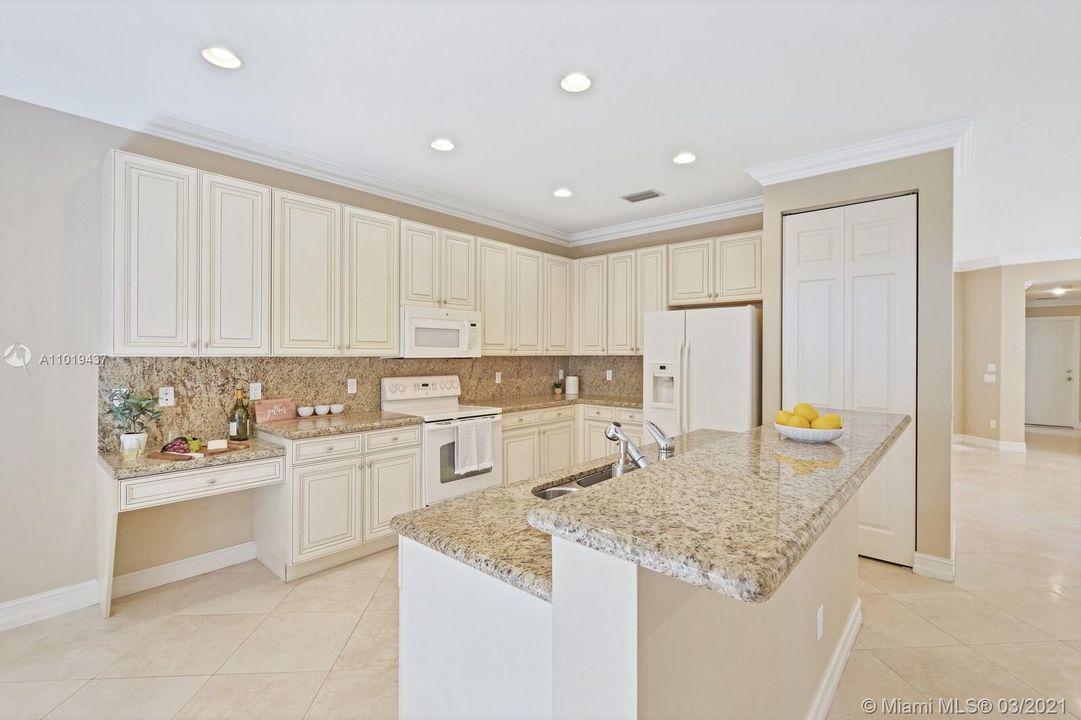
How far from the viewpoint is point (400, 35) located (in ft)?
6.81

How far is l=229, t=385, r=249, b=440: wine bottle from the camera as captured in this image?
120 inches

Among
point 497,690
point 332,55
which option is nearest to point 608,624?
point 497,690

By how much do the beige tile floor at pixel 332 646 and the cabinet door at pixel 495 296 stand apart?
2.01 metres

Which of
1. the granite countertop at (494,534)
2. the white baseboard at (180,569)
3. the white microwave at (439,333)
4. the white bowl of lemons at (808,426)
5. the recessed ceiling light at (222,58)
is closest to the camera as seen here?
the granite countertop at (494,534)

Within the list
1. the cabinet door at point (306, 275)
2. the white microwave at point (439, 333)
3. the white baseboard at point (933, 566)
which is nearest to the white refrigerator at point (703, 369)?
the white baseboard at point (933, 566)

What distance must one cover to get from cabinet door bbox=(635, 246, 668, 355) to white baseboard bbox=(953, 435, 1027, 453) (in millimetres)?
5928

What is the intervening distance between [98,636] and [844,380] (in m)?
4.42

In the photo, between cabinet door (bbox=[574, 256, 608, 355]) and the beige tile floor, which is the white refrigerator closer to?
cabinet door (bbox=[574, 256, 608, 355])

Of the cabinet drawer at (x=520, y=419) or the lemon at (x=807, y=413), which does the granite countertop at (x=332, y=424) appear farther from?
the lemon at (x=807, y=413)

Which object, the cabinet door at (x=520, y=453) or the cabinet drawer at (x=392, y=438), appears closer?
the cabinet drawer at (x=392, y=438)

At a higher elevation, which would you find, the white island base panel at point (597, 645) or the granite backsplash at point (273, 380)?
the granite backsplash at point (273, 380)

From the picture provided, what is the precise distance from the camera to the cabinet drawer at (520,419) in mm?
4199

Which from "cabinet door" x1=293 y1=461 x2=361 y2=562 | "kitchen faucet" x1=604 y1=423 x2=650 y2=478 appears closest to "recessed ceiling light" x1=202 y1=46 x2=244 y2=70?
"cabinet door" x1=293 y1=461 x2=361 y2=562

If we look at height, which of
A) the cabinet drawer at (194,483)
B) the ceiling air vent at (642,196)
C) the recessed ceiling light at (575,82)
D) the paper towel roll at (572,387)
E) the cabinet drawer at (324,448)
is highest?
the ceiling air vent at (642,196)
